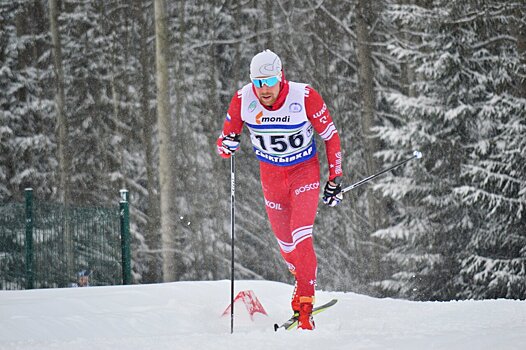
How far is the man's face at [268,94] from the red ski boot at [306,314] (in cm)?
159

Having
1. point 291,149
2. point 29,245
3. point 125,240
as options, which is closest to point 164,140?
point 29,245

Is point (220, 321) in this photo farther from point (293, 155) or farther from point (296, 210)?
point (293, 155)

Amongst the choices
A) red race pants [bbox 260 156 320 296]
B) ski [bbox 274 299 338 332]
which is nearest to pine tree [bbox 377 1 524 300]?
ski [bbox 274 299 338 332]

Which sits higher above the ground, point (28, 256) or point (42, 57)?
point (42, 57)

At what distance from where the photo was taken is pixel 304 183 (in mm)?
6512

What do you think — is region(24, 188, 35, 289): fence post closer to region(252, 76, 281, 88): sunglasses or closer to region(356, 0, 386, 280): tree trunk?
region(252, 76, 281, 88): sunglasses

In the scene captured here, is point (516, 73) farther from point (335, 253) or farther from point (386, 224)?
point (335, 253)

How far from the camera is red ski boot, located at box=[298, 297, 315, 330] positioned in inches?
239

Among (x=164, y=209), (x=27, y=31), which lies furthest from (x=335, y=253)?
(x=27, y=31)

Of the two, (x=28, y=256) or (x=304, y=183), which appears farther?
(x=28, y=256)

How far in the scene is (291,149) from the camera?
655cm

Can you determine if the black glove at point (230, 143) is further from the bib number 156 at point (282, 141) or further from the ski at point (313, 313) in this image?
the ski at point (313, 313)

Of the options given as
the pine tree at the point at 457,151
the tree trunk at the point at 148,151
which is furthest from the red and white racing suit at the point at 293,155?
the tree trunk at the point at 148,151

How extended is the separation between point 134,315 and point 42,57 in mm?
19381
